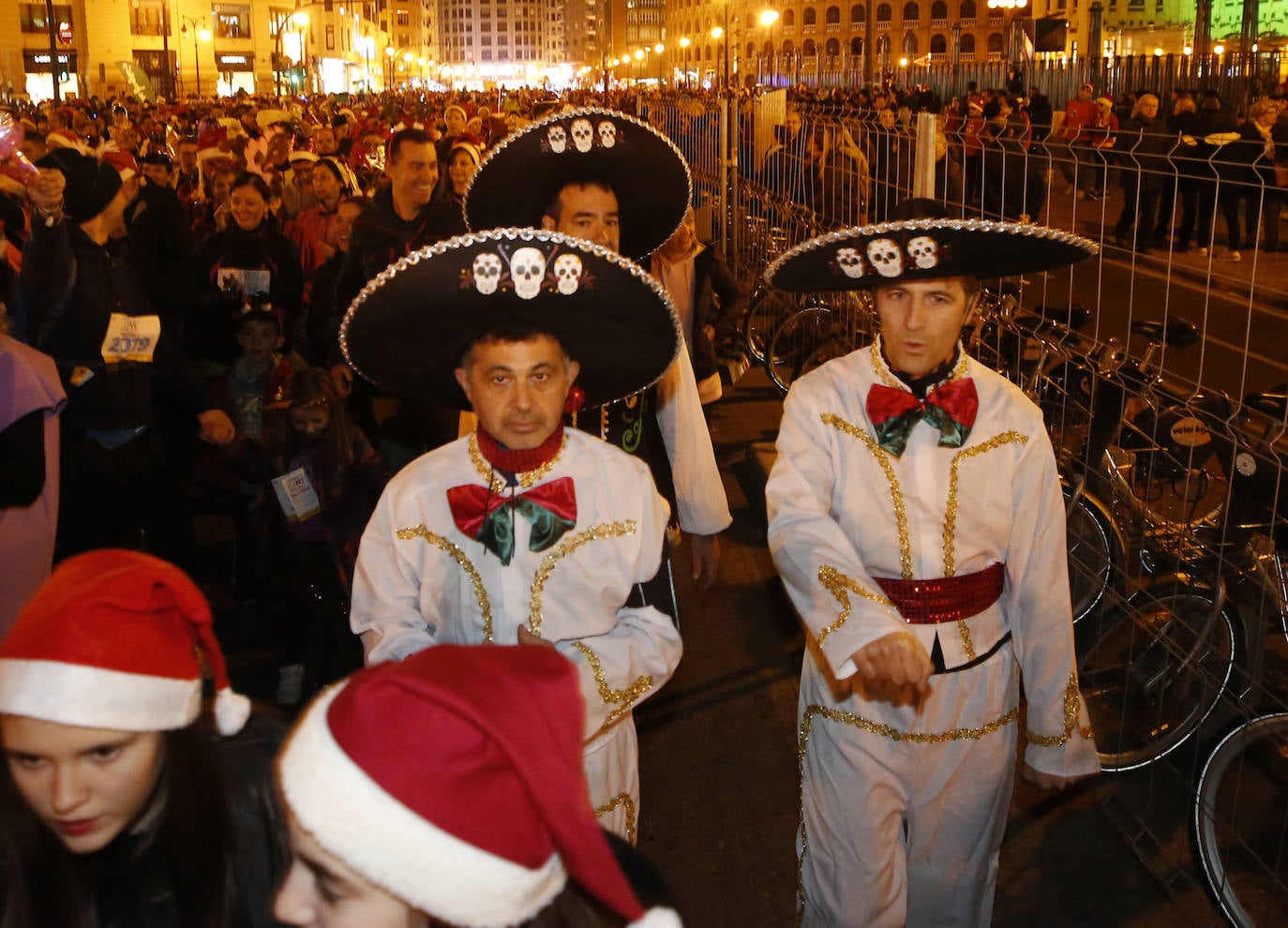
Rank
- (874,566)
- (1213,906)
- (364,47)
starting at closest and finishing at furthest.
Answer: (874,566), (1213,906), (364,47)

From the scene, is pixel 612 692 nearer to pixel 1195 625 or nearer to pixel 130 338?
pixel 1195 625

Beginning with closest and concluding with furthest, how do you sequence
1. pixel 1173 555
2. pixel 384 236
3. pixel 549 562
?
pixel 549 562 → pixel 1173 555 → pixel 384 236

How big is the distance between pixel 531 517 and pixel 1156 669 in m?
2.96

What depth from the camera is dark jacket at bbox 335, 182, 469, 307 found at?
692 cm

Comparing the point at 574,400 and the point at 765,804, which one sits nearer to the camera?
the point at 574,400

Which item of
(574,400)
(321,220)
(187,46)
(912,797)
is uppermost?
(187,46)

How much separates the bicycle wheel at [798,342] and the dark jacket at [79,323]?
4605 mm

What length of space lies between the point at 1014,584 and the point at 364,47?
370 feet

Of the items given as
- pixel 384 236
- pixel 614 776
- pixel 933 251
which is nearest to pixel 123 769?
pixel 614 776

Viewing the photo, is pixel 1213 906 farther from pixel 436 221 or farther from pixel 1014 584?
pixel 436 221

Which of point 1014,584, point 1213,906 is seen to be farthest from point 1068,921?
point 1014,584

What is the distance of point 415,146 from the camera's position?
7.42 metres

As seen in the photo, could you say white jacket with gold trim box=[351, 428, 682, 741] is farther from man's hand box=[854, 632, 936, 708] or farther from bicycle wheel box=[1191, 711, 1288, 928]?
bicycle wheel box=[1191, 711, 1288, 928]

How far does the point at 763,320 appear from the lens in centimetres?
1174
